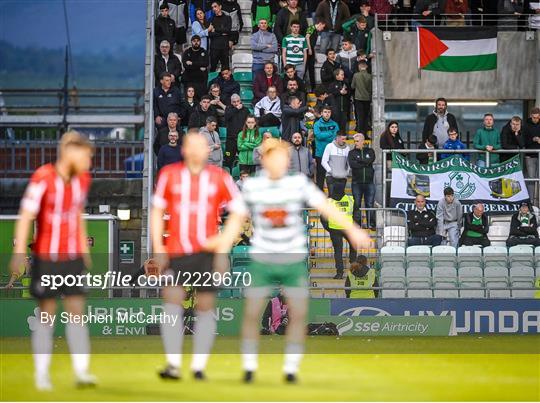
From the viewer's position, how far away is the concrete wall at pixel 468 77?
2755cm

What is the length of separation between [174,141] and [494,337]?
6.52 metres

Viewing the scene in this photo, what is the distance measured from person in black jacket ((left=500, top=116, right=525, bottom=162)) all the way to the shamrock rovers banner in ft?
1.03

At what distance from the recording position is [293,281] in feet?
37.1

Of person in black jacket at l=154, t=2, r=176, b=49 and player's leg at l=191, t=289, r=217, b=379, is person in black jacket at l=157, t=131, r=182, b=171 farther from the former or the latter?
player's leg at l=191, t=289, r=217, b=379

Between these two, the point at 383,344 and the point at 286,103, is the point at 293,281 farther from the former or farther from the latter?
the point at 286,103

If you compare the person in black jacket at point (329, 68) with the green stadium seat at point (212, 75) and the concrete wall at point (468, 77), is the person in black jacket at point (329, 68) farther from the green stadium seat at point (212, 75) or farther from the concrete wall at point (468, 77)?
the concrete wall at point (468, 77)

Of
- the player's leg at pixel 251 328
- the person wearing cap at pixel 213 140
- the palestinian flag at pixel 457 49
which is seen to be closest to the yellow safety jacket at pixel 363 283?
the person wearing cap at pixel 213 140

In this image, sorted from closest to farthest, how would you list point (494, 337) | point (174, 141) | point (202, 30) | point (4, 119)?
point (494, 337) < point (174, 141) < point (202, 30) < point (4, 119)

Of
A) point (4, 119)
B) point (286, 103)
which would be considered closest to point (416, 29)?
point (286, 103)

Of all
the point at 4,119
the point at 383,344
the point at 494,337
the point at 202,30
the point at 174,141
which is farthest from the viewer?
the point at 4,119

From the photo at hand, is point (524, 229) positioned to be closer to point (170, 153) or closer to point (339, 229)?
point (339, 229)

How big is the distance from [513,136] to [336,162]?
3.67 metres

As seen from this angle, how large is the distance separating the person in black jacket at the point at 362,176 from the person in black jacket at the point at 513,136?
9.56 feet

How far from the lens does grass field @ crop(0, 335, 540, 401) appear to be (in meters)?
11.0
